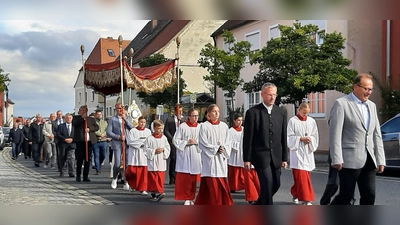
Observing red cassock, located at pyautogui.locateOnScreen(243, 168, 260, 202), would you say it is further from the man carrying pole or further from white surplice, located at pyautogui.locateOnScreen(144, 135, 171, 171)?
the man carrying pole

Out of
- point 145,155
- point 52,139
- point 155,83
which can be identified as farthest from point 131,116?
point 52,139

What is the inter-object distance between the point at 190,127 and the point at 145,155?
1.48 meters

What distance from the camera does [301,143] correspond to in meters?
9.66

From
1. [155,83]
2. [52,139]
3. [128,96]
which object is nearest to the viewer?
[155,83]

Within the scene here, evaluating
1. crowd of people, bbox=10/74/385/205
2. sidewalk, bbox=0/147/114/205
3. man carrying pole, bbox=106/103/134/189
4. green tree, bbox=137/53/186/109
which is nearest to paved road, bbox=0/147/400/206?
sidewalk, bbox=0/147/114/205

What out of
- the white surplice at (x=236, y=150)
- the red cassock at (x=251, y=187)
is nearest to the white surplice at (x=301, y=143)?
the red cassock at (x=251, y=187)

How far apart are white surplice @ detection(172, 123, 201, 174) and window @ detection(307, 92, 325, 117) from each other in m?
3.01

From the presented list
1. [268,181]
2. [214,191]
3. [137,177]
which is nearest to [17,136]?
[137,177]

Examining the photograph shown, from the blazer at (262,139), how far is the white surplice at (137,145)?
12.6 ft

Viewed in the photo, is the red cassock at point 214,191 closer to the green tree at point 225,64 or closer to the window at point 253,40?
the green tree at point 225,64

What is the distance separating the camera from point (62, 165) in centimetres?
1496

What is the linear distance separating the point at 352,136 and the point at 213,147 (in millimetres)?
2319
